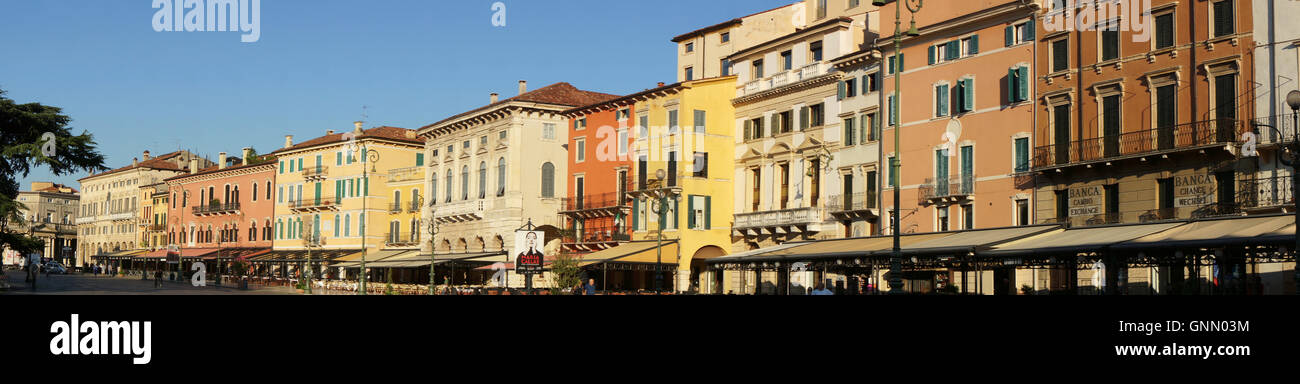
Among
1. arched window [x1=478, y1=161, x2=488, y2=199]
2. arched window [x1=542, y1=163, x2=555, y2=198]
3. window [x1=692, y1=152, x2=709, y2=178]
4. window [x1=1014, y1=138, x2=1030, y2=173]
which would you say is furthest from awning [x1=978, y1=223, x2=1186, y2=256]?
arched window [x1=478, y1=161, x2=488, y2=199]

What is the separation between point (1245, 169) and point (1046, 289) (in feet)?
24.7

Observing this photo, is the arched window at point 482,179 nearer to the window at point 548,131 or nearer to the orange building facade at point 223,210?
the window at point 548,131

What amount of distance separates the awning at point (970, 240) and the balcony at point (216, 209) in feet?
254

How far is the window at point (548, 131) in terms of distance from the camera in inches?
2564

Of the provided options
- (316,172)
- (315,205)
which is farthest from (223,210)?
(316,172)

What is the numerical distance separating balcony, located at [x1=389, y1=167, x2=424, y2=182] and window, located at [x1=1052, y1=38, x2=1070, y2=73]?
50.8 meters

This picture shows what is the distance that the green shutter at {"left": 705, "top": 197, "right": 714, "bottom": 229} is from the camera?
53562 mm

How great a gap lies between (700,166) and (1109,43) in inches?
878

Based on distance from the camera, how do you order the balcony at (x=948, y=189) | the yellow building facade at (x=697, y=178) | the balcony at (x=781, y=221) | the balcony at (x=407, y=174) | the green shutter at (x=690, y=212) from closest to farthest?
the balcony at (x=948, y=189) → the balcony at (x=781, y=221) → the green shutter at (x=690, y=212) → the yellow building facade at (x=697, y=178) → the balcony at (x=407, y=174)

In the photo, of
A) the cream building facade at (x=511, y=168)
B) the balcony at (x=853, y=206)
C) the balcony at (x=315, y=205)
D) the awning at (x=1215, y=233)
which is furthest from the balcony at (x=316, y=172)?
the awning at (x=1215, y=233)
